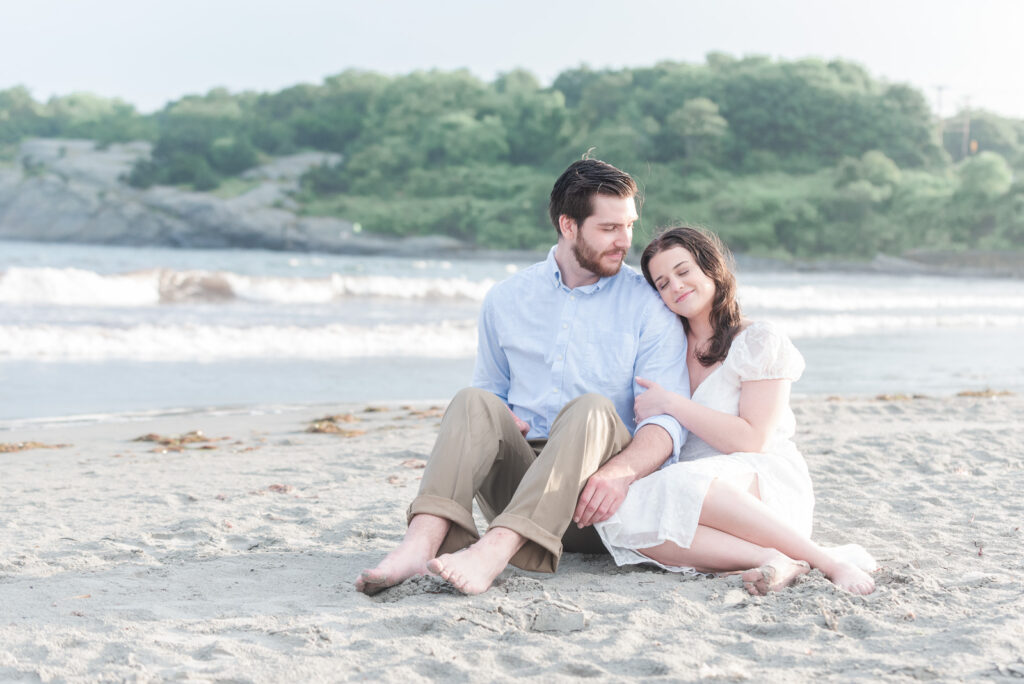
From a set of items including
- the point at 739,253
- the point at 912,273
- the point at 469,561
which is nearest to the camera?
the point at 469,561

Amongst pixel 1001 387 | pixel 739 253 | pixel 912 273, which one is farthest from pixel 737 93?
pixel 1001 387

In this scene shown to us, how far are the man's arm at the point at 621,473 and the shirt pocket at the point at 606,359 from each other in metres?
0.24

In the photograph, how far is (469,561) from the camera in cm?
279

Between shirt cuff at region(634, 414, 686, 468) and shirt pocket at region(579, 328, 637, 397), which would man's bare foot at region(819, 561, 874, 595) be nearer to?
shirt cuff at region(634, 414, 686, 468)

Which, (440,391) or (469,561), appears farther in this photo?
(440,391)

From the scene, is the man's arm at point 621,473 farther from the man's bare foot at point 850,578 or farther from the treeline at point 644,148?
the treeline at point 644,148

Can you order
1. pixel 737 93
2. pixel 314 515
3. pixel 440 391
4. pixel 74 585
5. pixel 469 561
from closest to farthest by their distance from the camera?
pixel 469 561, pixel 74 585, pixel 314 515, pixel 440 391, pixel 737 93

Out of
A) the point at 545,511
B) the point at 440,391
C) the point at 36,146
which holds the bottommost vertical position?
the point at 440,391

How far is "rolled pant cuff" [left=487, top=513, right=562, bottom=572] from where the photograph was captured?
2.86 meters

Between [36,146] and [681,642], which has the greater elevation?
[36,146]

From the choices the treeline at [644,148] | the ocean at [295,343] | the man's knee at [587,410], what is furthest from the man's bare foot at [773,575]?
the treeline at [644,148]

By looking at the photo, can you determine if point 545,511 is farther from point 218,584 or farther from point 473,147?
point 473,147

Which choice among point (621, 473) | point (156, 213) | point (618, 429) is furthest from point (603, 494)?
point (156, 213)

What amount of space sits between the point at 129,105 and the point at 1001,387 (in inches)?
3126
